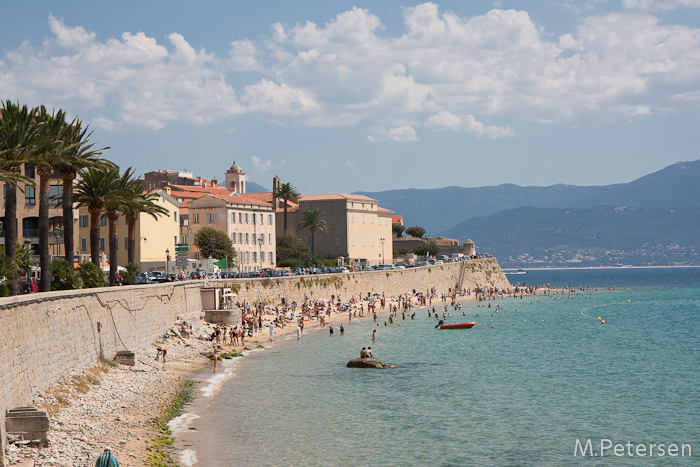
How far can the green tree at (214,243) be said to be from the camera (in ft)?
252

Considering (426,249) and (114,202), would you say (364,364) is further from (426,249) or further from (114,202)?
(426,249)

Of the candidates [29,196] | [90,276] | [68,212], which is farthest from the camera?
[29,196]

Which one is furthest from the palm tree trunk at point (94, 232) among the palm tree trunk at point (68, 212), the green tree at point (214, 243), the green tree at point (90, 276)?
the green tree at point (214, 243)

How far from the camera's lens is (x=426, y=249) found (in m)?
127

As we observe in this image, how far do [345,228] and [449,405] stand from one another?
7510cm

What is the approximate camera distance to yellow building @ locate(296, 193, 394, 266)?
4122 inches

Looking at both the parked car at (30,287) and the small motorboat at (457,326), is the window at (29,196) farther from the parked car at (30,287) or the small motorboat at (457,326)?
the small motorboat at (457,326)

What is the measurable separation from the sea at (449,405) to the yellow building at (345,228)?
48.0m

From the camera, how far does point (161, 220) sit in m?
68.2

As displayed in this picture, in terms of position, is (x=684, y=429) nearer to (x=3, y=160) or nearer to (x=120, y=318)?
(x=120, y=318)

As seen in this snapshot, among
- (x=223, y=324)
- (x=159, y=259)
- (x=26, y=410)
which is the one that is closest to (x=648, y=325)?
(x=223, y=324)

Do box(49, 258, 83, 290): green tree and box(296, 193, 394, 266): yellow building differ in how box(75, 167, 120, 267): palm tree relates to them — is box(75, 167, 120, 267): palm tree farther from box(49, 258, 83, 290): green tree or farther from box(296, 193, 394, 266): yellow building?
box(296, 193, 394, 266): yellow building

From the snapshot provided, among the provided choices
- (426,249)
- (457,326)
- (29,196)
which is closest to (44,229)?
(29,196)

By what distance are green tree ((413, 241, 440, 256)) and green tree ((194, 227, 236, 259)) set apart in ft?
179
